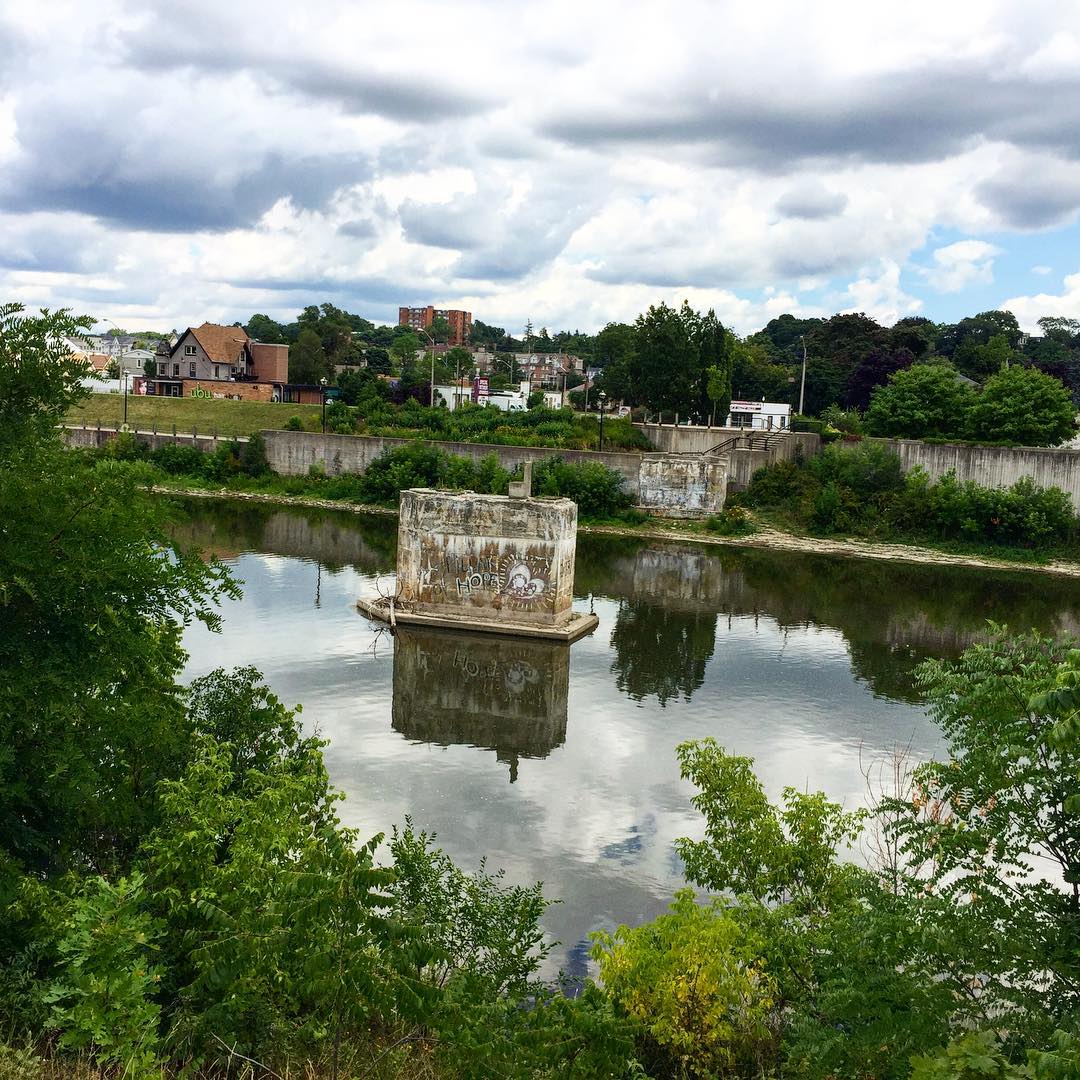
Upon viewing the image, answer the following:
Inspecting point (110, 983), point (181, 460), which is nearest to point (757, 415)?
point (181, 460)

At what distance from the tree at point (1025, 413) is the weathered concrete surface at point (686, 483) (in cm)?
1435

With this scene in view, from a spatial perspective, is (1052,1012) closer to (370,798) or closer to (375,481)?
(370,798)

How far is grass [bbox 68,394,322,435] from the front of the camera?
79.8 metres

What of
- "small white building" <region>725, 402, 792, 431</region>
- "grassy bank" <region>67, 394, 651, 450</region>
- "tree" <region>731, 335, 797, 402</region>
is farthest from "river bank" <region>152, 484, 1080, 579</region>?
"tree" <region>731, 335, 797, 402</region>

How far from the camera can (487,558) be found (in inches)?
1364

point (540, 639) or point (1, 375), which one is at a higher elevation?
point (1, 375)

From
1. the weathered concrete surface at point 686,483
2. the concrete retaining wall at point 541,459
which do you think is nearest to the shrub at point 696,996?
the weathered concrete surface at point 686,483

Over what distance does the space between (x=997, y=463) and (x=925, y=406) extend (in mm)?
7077

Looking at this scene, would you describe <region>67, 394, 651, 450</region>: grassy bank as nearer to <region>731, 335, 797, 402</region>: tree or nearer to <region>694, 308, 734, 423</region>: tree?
<region>694, 308, 734, 423</region>: tree

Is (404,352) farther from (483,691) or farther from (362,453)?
(483,691)

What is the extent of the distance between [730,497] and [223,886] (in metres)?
52.5

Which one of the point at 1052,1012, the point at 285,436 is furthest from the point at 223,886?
the point at 285,436

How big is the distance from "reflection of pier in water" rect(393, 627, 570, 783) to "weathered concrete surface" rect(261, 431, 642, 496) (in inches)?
1117

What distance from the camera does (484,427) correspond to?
72.9m
